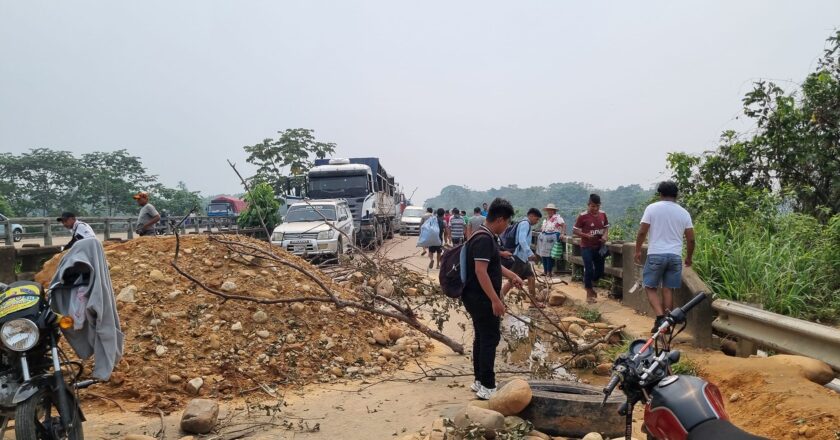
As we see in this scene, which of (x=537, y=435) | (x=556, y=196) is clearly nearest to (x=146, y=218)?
(x=537, y=435)

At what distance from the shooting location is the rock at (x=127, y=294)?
20.7ft

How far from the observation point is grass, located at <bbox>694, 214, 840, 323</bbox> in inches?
221

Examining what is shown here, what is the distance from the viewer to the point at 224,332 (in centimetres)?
626

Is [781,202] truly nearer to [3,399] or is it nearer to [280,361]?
[280,361]

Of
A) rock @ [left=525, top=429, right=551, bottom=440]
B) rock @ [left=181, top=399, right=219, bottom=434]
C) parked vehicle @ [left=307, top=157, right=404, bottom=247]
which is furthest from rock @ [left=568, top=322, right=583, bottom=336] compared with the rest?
parked vehicle @ [left=307, top=157, right=404, bottom=247]

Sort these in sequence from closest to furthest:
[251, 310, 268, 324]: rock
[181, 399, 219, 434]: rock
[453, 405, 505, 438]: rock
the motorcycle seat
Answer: the motorcycle seat < [453, 405, 505, 438]: rock < [181, 399, 219, 434]: rock < [251, 310, 268, 324]: rock

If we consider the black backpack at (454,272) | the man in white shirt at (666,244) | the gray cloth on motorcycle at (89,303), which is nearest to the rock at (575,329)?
the man in white shirt at (666,244)

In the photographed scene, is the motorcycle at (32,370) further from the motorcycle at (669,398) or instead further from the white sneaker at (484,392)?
the motorcycle at (669,398)

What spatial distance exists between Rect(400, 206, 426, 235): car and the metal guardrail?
83.7 ft

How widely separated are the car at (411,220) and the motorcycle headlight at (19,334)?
27.3 meters

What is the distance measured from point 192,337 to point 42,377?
2644 mm

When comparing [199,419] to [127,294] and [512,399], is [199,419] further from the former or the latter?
[127,294]

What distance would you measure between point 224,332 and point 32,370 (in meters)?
2.69

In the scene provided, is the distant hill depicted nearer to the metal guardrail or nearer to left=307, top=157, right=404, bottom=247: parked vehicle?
left=307, top=157, right=404, bottom=247: parked vehicle
